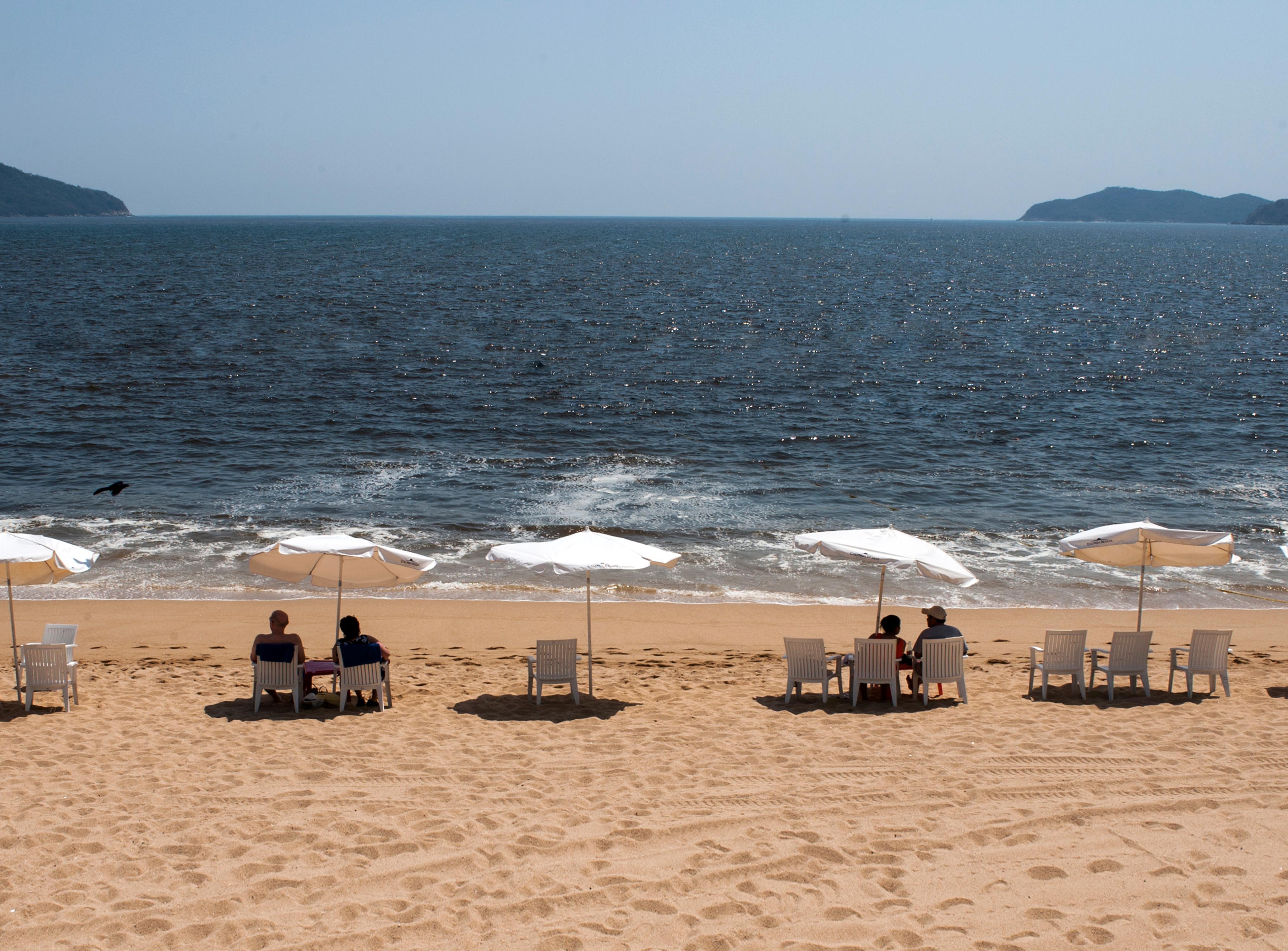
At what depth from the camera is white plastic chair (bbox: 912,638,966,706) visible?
10516 millimetres

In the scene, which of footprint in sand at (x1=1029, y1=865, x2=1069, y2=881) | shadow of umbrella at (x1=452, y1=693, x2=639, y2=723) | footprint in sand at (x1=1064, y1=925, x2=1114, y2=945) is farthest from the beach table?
footprint in sand at (x1=1064, y1=925, x2=1114, y2=945)

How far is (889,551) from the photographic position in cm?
1045

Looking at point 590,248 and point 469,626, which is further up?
point 590,248

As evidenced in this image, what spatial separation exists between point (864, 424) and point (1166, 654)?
19.3 meters

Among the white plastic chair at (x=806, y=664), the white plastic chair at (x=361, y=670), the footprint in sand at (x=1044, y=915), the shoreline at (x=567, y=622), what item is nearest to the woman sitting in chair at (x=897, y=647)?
the white plastic chair at (x=806, y=664)

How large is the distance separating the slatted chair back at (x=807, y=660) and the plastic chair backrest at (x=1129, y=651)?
10.1 feet

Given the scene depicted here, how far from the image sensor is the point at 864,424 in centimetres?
3178

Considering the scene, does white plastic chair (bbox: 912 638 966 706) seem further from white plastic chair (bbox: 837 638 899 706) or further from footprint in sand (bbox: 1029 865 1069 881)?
footprint in sand (bbox: 1029 865 1069 881)

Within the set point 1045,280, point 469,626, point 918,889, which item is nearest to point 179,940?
point 918,889

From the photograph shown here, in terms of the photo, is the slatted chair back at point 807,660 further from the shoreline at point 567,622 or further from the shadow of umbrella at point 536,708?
the shoreline at point 567,622

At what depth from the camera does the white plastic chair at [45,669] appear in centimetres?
1006

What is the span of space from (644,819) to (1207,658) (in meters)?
6.89

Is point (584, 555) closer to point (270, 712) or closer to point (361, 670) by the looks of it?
point (361, 670)

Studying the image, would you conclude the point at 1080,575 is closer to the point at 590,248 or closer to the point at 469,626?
the point at 469,626
